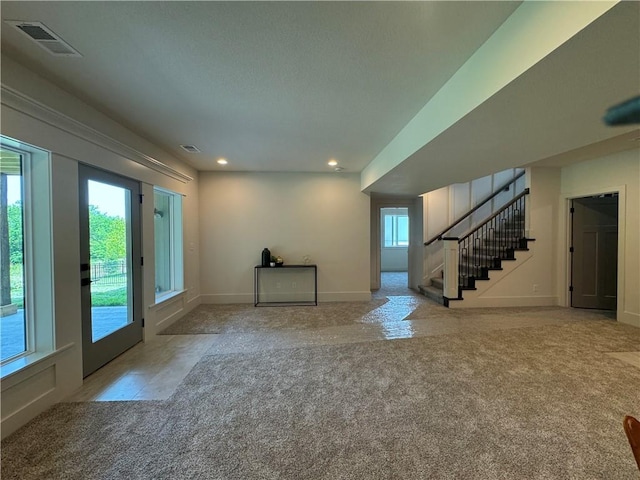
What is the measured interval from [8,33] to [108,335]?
8.77ft

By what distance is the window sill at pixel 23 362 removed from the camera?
6.30 ft

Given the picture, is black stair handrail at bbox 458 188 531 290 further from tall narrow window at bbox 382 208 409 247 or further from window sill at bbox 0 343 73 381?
window sill at bbox 0 343 73 381

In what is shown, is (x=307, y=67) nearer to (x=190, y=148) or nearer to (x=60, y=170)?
(x=60, y=170)

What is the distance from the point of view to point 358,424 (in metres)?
1.98

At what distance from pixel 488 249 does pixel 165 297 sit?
6.26 m

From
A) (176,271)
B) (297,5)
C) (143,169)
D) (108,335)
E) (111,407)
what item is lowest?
(111,407)

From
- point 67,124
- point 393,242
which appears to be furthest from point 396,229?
point 67,124

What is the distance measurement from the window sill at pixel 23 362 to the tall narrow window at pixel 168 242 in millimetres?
2049

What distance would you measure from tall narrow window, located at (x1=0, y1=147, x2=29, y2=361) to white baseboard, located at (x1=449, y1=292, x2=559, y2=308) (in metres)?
5.92

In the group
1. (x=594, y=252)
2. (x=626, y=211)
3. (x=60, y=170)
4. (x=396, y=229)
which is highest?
(x=60, y=170)

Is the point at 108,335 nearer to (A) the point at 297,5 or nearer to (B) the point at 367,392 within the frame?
(B) the point at 367,392

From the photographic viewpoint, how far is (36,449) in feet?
5.79

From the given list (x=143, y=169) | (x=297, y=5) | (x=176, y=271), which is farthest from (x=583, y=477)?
(x=176, y=271)

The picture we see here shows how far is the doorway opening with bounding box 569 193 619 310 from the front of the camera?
16.4ft
